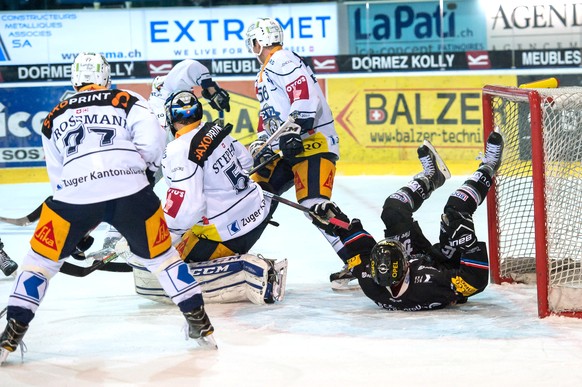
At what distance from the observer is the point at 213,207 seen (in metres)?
4.84

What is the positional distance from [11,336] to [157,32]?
22.3ft

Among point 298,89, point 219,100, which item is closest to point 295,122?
point 298,89

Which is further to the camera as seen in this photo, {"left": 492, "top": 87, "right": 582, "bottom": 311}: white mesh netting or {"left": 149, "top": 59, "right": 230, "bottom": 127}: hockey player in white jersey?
{"left": 149, "top": 59, "right": 230, "bottom": 127}: hockey player in white jersey

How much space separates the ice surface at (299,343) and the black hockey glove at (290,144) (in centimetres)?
65

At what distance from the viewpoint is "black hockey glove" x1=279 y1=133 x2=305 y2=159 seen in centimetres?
521

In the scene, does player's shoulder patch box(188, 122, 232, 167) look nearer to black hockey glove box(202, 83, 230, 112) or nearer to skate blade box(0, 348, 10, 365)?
skate blade box(0, 348, 10, 365)

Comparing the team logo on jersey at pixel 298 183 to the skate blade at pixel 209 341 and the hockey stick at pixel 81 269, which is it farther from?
the skate blade at pixel 209 341

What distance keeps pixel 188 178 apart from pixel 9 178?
5429mm

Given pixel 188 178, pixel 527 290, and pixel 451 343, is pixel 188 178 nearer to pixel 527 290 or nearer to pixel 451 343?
pixel 451 343

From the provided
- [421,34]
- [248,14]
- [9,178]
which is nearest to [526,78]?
[421,34]

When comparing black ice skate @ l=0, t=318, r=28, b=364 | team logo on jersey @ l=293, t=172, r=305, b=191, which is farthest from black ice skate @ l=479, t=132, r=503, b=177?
black ice skate @ l=0, t=318, r=28, b=364

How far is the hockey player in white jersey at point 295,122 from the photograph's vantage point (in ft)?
17.6

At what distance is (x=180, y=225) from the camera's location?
4.57m

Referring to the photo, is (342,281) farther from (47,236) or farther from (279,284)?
(47,236)
